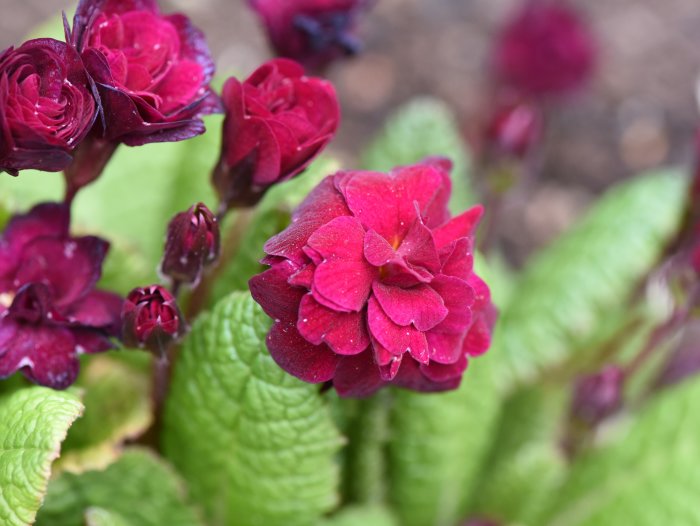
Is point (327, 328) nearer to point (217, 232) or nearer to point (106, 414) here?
point (217, 232)

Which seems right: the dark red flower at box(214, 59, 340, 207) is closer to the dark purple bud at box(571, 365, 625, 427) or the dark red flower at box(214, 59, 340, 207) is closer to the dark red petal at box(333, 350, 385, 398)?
the dark red petal at box(333, 350, 385, 398)

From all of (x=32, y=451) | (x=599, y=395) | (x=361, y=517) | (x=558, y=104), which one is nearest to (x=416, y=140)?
(x=599, y=395)

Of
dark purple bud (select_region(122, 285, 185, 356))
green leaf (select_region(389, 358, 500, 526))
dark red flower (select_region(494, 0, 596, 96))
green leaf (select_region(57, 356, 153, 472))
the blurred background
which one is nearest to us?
dark purple bud (select_region(122, 285, 185, 356))

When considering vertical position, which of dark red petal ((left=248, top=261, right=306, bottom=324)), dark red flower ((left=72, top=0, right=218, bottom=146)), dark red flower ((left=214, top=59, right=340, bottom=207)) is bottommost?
dark red petal ((left=248, top=261, right=306, bottom=324))

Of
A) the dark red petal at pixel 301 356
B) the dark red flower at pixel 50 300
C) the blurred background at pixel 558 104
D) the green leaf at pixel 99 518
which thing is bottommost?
the blurred background at pixel 558 104

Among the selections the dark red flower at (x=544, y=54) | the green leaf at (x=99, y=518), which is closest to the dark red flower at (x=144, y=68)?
the green leaf at (x=99, y=518)

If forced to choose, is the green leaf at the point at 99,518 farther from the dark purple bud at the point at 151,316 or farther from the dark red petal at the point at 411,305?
the dark red petal at the point at 411,305

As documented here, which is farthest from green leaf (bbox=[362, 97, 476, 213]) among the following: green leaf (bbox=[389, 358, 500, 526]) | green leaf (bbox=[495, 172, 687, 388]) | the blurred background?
the blurred background
